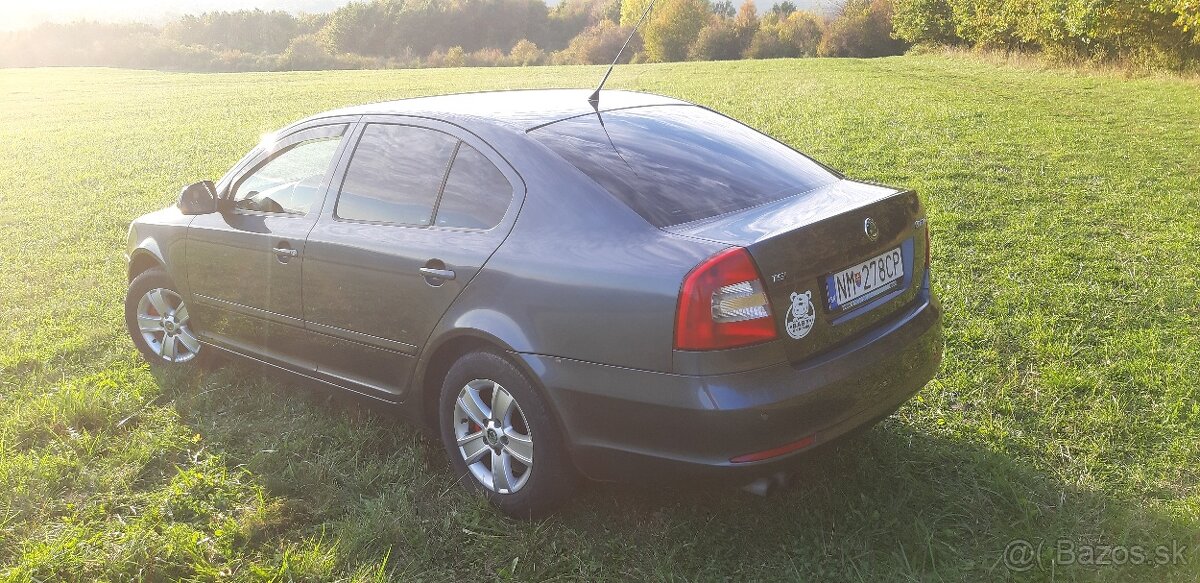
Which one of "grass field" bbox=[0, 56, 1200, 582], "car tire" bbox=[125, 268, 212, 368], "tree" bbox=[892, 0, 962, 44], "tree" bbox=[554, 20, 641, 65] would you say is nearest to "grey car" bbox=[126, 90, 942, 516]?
"grass field" bbox=[0, 56, 1200, 582]

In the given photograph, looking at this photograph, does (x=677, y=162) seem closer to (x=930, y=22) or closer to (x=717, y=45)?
(x=930, y=22)

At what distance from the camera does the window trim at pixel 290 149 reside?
4.28m

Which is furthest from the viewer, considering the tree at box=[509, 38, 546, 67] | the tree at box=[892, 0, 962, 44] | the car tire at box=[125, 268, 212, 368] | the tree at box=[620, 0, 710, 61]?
the tree at box=[620, 0, 710, 61]

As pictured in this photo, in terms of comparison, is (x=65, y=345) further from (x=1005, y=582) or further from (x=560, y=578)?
(x=1005, y=582)

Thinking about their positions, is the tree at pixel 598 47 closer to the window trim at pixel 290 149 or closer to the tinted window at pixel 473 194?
the window trim at pixel 290 149

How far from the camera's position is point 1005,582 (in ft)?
10.2

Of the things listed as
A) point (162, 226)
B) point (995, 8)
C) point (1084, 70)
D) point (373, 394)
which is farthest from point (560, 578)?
point (995, 8)

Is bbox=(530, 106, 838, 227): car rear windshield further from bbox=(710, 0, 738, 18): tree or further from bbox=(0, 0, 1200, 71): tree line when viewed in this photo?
bbox=(710, 0, 738, 18): tree

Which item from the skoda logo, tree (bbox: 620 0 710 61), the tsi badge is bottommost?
the tsi badge

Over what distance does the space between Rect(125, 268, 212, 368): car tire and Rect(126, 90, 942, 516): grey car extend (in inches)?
29.5

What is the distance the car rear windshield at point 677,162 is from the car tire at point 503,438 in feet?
2.49

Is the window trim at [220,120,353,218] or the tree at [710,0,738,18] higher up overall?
the tree at [710,0,738,18]

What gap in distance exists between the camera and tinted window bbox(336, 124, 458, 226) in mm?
3850

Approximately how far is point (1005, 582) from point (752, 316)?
119cm
